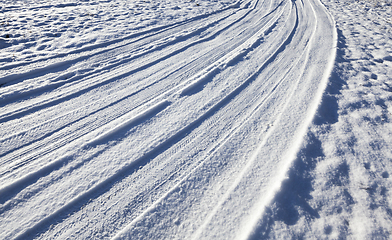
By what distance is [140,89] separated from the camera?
314cm

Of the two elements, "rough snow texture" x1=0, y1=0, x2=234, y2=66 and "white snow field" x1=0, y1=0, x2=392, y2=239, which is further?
"rough snow texture" x1=0, y1=0, x2=234, y2=66

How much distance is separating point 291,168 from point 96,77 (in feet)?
10.1

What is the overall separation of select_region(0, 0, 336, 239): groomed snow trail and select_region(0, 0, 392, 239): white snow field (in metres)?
0.01

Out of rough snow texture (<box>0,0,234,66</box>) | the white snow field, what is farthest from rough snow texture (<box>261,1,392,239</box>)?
rough snow texture (<box>0,0,234,66</box>)

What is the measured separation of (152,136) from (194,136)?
48 cm

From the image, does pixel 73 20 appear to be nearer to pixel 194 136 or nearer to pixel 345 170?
pixel 194 136

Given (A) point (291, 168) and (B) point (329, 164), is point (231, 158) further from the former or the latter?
(B) point (329, 164)

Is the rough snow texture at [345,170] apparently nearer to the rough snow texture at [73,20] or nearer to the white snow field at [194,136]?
the white snow field at [194,136]

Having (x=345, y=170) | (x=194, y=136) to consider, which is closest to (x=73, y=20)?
(x=194, y=136)

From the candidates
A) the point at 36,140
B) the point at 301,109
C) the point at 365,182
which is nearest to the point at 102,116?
the point at 36,140

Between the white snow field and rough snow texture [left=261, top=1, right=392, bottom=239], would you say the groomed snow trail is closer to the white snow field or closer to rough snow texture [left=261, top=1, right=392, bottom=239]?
the white snow field

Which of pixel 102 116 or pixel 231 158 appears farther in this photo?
pixel 102 116

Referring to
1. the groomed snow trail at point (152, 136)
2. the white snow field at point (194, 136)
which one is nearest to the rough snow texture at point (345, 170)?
the white snow field at point (194, 136)

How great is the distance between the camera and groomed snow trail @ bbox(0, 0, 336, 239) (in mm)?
1729
